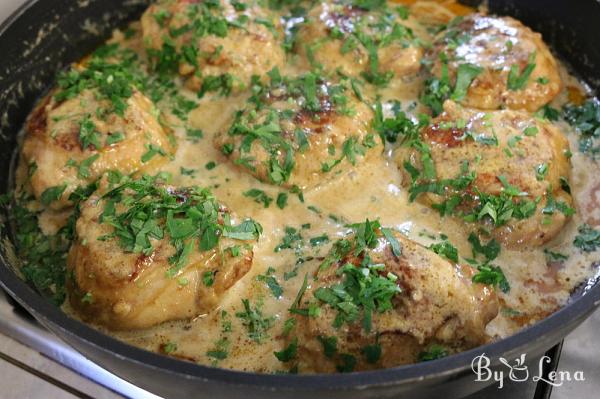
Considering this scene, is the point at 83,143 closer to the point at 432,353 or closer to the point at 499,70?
Answer: the point at 432,353

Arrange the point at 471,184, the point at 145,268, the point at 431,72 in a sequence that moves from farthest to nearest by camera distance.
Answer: the point at 431,72 → the point at 471,184 → the point at 145,268

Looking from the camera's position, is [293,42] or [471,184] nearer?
[471,184]

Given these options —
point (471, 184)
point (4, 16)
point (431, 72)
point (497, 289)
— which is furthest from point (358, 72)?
point (4, 16)

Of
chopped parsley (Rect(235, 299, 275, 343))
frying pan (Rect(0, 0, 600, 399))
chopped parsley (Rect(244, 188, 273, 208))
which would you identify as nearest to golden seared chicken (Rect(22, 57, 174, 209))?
frying pan (Rect(0, 0, 600, 399))

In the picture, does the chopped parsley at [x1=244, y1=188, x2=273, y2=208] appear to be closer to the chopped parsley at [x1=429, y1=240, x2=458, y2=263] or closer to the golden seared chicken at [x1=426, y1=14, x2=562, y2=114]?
the chopped parsley at [x1=429, y1=240, x2=458, y2=263]

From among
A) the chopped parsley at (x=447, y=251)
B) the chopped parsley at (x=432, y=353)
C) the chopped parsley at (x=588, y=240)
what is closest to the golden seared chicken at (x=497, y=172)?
the chopped parsley at (x=588, y=240)

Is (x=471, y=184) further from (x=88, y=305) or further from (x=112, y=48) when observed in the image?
(x=112, y=48)
